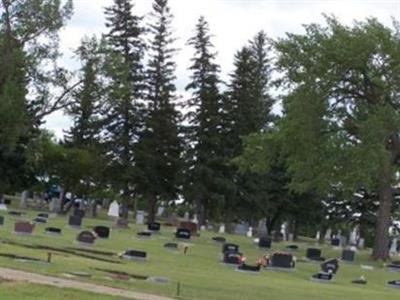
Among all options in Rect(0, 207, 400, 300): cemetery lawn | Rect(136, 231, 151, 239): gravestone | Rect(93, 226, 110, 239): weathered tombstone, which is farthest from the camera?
Rect(136, 231, 151, 239): gravestone

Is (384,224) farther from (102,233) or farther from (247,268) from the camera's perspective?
(247,268)

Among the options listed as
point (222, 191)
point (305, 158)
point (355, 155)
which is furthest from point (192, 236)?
point (222, 191)

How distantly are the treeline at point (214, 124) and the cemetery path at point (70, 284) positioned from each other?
14379 mm

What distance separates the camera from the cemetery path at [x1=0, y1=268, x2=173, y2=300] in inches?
586

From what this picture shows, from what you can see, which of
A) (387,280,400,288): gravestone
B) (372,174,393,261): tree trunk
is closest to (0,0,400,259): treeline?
(372,174,393,261): tree trunk

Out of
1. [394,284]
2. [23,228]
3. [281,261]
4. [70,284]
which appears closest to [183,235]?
[23,228]

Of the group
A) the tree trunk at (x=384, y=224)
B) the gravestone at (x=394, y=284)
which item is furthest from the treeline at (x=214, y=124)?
the gravestone at (x=394, y=284)

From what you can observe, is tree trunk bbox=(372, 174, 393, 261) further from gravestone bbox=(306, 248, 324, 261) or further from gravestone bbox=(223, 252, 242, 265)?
gravestone bbox=(223, 252, 242, 265)

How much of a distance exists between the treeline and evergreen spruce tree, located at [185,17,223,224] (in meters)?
0.09

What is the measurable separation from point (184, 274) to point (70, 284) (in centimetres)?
674

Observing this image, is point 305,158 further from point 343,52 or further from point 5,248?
point 5,248

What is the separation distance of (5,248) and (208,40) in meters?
38.6

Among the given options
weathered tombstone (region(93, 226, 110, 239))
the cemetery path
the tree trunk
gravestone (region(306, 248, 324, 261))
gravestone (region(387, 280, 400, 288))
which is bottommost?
the cemetery path

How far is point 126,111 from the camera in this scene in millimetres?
55969
